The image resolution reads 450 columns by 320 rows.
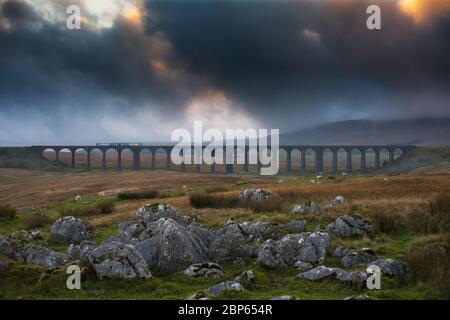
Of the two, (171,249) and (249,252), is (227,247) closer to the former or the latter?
(249,252)

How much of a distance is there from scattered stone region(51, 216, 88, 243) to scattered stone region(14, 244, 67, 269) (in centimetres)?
427

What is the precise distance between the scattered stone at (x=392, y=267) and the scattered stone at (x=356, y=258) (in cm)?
93

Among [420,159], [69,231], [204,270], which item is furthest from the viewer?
[420,159]

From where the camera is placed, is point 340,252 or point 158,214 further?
point 158,214

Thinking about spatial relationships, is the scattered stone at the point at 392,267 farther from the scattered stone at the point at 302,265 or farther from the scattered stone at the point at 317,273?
the scattered stone at the point at 302,265

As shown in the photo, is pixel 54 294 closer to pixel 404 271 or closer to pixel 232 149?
→ pixel 404 271

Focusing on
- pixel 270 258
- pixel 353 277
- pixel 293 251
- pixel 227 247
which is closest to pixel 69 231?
pixel 227 247

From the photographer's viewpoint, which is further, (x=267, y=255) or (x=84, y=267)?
(x=267, y=255)

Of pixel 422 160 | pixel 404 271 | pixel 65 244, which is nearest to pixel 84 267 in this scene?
pixel 65 244

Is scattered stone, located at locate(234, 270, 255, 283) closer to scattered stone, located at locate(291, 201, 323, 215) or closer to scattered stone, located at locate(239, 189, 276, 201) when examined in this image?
scattered stone, located at locate(291, 201, 323, 215)

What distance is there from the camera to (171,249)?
16.0 meters

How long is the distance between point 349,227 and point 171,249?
9244 mm
